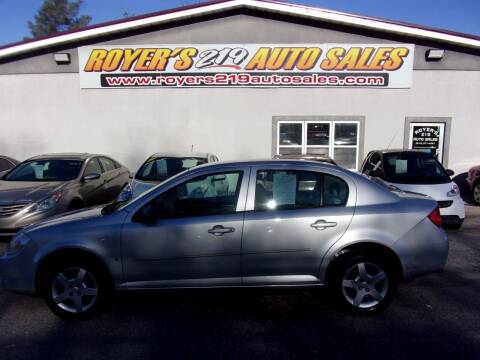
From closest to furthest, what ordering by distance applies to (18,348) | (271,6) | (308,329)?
(18,348) < (308,329) < (271,6)

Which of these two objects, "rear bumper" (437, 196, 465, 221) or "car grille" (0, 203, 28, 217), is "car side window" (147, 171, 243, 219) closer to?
"car grille" (0, 203, 28, 217)

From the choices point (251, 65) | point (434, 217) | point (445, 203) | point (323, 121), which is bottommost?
point (445, 203)

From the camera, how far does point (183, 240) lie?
354 cm

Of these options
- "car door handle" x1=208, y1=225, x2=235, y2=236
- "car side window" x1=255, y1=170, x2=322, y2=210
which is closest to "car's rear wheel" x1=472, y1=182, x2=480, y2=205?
"car side window" x1=255, y1=170, x2=322, y2=210

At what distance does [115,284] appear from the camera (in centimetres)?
361

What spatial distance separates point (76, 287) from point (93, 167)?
4748 millimetres

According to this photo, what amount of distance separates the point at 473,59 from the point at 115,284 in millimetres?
11405

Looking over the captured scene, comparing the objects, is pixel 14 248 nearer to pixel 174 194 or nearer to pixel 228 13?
pixel 174 194

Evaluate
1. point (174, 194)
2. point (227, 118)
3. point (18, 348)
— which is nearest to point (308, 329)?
point (174, 194)

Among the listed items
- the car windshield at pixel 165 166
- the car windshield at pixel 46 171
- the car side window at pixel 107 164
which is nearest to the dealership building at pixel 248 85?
the car side window at pixel 107 164

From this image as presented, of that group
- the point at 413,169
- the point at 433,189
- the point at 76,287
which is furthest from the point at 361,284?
the point at 413,169

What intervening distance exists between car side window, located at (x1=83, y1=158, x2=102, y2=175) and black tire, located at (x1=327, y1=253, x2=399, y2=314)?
560 centimetres

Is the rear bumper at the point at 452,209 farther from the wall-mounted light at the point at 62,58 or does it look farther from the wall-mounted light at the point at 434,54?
the wall-mounted light at the point at 62,58

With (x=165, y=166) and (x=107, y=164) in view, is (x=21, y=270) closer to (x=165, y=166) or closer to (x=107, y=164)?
(x=165, y=166)
